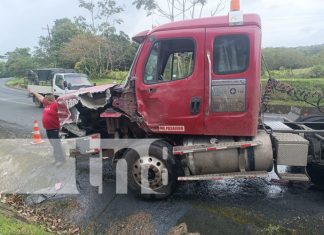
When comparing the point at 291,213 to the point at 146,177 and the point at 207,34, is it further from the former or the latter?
the point at 207,34

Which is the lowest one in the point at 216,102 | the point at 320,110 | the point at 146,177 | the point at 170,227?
the point at 170,227

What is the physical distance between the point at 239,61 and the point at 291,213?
89.7 inches

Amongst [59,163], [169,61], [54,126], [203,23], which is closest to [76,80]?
[54,126]

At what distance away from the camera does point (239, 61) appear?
5.04m

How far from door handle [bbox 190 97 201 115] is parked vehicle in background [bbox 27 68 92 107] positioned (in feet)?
43.9

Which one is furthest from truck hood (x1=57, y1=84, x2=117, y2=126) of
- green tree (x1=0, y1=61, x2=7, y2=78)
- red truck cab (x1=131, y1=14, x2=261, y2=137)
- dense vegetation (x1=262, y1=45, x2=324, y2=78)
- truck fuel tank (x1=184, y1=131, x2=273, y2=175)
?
green tree (x1=0, y1=61, x2=7, y2=78)

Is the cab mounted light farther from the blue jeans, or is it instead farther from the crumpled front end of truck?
the blue jeans

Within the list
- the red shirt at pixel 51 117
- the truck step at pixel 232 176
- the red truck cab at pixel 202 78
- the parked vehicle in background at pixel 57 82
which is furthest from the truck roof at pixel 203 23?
the parked vehicle in background at pixel 57 82

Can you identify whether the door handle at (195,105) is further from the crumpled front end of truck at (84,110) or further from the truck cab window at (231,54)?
the crumpled front end of truck at (84,110)

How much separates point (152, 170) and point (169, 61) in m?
1.77

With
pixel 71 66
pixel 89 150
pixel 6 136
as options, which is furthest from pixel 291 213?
pixel 71 66

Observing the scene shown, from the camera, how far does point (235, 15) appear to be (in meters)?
Result: 5.00

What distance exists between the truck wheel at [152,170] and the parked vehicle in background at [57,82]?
12929 mm

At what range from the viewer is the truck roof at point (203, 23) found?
16.5ft
